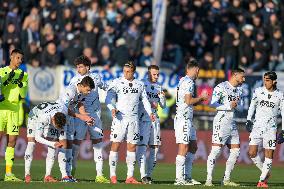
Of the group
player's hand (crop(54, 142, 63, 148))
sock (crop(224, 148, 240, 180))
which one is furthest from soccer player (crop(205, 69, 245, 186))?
player's hand (crop(54, 142, 63, 148))

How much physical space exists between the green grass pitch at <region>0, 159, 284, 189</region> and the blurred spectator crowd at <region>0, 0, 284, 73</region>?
143 inches

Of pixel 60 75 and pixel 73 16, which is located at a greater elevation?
pixel 73 16

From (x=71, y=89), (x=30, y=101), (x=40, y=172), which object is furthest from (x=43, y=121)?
(x=30, y=101)

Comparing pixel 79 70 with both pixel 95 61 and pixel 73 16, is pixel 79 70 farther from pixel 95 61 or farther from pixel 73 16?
pixel 73 16

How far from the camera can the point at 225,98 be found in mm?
22094

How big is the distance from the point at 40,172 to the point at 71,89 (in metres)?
4.77

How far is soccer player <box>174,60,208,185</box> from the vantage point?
21.6m

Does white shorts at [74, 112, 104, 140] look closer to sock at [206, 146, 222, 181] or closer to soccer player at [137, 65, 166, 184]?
soccer player at [137, 65, 166, 184]

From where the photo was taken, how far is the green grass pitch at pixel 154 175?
1992cm

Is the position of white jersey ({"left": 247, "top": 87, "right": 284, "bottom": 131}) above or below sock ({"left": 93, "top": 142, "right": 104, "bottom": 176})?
above

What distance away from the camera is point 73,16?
33.5 meters

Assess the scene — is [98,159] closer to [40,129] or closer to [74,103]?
[74,103]

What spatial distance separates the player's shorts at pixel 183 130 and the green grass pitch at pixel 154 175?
1.05 meters

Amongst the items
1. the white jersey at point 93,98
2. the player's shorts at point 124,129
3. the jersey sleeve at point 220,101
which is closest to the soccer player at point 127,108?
the player's shorts at point 124,129
